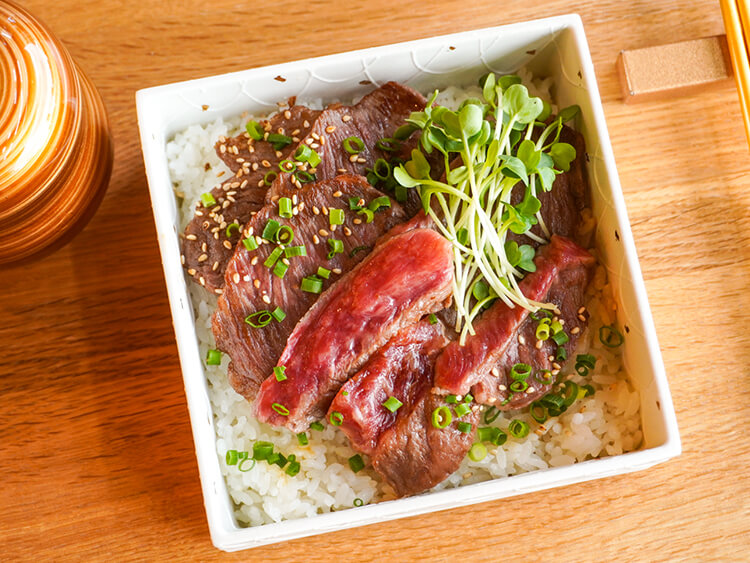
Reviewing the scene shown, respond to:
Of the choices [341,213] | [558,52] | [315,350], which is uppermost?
[558,52]

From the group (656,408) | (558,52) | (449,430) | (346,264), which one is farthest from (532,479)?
(558,52)

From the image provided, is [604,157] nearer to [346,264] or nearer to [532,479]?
[346,264]

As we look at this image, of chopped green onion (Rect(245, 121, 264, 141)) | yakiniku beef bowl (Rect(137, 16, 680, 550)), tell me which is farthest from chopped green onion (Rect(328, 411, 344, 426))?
Result: chopped green onion (Rect(245, 121, 264, 141))

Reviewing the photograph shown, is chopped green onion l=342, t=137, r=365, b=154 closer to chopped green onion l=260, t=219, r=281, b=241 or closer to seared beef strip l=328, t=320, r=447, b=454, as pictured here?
chopped green onion l=260, t=219, r=281, b=241

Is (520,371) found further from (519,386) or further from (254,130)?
(254,130)

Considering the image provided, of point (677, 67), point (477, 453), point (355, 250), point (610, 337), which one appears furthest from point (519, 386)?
point (677, 67)

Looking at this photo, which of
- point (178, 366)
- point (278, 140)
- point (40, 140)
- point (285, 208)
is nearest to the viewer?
point (40, 140)

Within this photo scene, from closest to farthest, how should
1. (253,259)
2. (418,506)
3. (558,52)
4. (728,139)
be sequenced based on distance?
(418,506) < (253,259) < (558,52) < (728,139)
